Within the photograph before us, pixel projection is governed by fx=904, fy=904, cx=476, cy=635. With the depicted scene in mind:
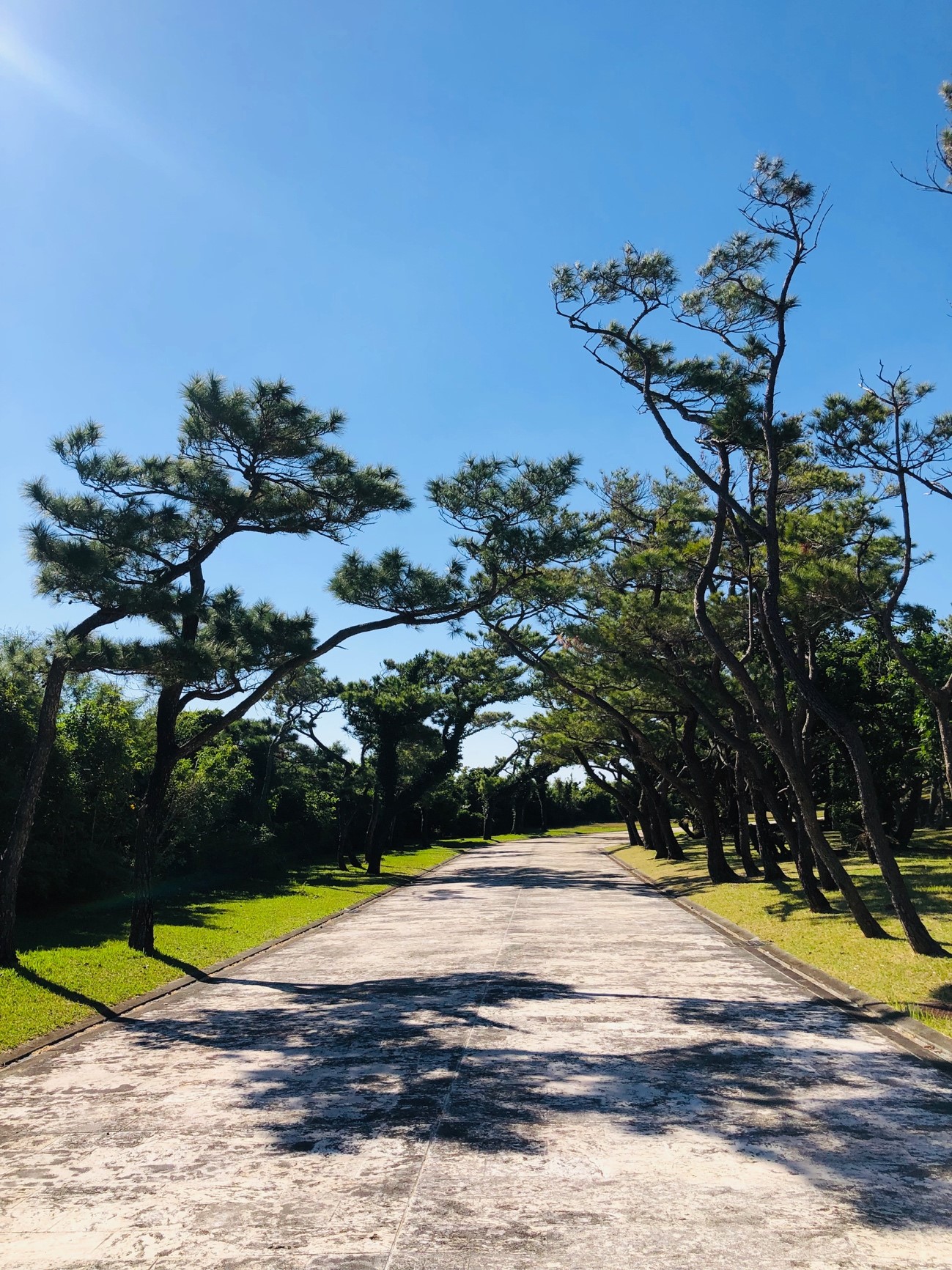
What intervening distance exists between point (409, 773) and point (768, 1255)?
3187 cm

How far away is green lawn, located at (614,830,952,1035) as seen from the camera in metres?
9.08

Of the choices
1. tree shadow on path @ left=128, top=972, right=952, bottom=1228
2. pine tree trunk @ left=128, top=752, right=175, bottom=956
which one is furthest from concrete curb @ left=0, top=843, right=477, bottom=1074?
pine tree trunk @ left=128, top=752, right=175, bottom=956

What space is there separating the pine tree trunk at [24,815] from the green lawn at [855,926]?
9521 mm

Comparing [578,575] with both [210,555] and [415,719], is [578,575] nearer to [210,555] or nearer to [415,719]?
[210,555]

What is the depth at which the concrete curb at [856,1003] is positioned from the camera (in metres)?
6.99

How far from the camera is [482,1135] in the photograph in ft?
16.8

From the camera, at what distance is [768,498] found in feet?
37.2

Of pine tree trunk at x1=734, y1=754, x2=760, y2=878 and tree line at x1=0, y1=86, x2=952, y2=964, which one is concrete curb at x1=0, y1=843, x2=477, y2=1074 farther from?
pine tree trunk at x1=734, y1=754, x2=760, y2=878

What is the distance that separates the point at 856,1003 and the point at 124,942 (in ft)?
33.9

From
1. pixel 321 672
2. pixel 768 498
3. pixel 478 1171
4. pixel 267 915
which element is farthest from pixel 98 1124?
pixel 321 672

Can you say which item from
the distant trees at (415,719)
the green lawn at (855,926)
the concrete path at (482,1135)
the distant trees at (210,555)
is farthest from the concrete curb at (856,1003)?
the distant trees at (415,719)

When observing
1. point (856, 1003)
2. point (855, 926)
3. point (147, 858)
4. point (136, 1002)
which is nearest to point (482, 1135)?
point (856, 1003)

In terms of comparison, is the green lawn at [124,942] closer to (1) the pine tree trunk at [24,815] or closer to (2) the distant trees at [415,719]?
(1) the pine tree trunk at [24,815]

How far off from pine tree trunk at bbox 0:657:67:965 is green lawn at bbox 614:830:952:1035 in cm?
952
